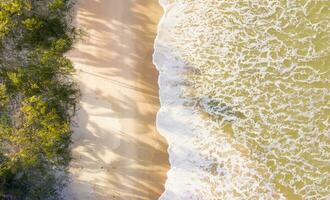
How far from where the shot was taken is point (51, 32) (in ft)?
43.2

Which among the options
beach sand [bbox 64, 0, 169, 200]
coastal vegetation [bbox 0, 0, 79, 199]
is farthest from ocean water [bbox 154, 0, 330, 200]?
coastal vegetation [bbox 0, 0, 79, 199]

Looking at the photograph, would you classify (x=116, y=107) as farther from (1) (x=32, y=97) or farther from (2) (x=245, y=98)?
(2) (x=245, y=98)

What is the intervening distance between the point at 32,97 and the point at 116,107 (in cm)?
287

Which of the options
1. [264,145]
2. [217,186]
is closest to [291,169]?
[264,145]

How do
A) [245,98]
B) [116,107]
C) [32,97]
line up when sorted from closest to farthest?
[32,97], [116,107], [245,98]

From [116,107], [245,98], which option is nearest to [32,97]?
[116,107]

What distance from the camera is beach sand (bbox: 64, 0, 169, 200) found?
14039mm

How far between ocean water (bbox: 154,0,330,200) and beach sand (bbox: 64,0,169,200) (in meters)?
0.45

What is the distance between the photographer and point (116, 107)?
1427cm

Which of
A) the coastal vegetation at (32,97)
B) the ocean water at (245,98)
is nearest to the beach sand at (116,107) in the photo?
the ocean water at (245,98)

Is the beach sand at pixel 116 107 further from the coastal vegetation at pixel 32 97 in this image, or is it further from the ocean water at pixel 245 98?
the coastal vegetation at pixel 32 97

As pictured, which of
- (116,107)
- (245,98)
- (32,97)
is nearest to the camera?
(32,97)

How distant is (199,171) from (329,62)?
231 inches

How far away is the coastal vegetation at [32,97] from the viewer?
41.3ft
